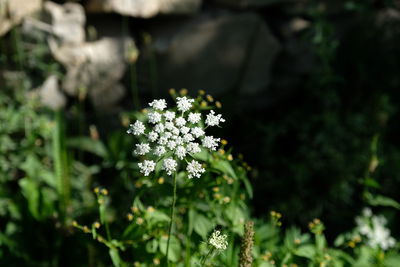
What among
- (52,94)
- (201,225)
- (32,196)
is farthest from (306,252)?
(52,94)

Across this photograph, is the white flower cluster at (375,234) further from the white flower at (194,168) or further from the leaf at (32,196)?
the leaf at (32,196)

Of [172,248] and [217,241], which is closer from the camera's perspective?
[217,241]

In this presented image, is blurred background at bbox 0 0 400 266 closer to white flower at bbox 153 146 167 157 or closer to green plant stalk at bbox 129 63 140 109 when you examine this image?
green plant stalk at bbox 129 63 140 109

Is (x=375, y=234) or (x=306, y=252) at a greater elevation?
(x=375, y=234)

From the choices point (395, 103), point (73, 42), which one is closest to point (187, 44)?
point (73, 42)

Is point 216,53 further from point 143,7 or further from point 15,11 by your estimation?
point 15,11

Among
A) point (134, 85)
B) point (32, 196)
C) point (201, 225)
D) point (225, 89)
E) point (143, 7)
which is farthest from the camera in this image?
point (225, 89)

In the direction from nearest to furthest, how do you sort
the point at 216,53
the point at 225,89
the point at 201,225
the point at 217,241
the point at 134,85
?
the point at 217,241
the point at 201,225
the point at 134,85
the point at 216,53
the point at 225,89
